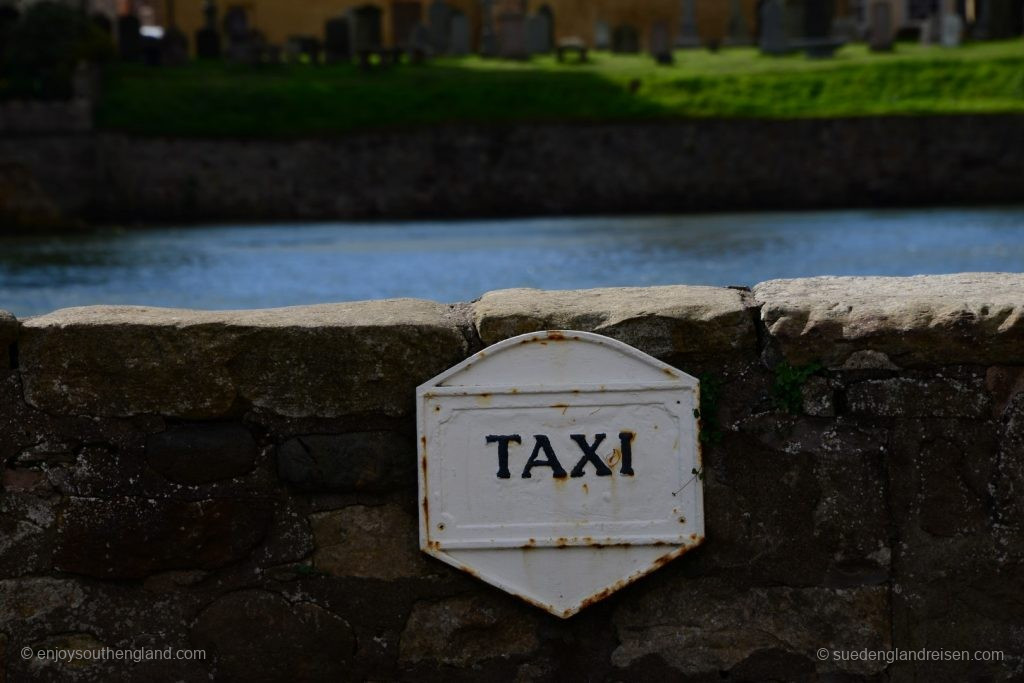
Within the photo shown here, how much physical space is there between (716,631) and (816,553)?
284 millimetres

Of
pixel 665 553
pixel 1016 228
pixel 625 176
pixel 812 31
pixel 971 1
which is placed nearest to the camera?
pixel 665 553

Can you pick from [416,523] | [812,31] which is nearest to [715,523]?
[416,523]

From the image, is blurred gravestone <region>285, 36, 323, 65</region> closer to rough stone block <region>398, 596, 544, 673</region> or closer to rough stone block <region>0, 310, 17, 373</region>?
rough stone block <region>0, 310, 17, 373</region>

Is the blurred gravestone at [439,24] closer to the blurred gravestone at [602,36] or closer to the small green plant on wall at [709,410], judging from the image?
the blurred gravestone at [602,36]

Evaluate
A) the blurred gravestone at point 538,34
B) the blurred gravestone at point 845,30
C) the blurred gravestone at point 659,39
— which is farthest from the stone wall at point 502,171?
the blurred gravestone at point 845,30

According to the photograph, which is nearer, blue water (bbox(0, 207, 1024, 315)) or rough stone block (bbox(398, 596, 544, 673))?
rough stone block (bbox(398, 596, 544, 673))

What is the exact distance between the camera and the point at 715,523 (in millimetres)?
3312

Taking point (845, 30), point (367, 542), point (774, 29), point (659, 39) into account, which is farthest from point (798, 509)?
point (845, 30)

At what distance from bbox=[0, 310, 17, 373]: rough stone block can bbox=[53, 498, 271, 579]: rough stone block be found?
1.14ft

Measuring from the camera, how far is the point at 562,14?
1694 inches

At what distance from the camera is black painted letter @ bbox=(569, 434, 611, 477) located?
10.8ft

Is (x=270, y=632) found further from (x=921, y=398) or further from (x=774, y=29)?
(x=774, y=29)

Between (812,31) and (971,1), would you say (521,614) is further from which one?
(971,1)

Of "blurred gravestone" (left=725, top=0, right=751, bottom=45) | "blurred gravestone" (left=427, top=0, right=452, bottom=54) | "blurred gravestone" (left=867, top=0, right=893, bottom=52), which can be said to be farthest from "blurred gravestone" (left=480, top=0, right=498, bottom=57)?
"blurred gravestone" (left=867, top=0, right=893, bottom=52)
